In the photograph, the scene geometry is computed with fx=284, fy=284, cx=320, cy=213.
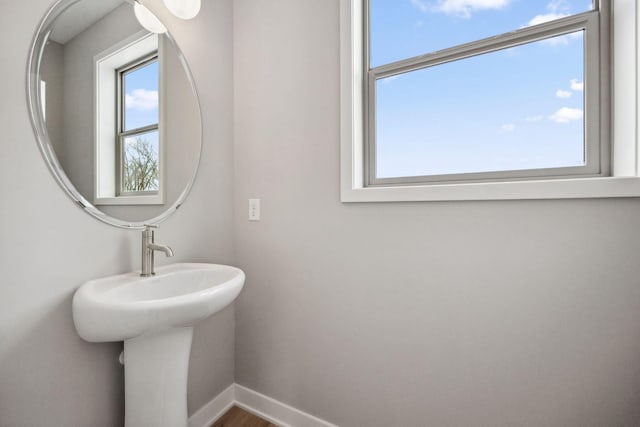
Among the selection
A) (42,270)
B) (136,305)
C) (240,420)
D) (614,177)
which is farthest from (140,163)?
(614,177)

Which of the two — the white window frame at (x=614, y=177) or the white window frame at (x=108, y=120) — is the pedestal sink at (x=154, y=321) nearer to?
the white window frame at (x=108, y=120)

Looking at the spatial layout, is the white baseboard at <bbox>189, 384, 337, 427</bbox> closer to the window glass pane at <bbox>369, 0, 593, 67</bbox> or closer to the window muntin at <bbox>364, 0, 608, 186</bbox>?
the window muntin at <bbox>364, 0, 608, 186</bbox>

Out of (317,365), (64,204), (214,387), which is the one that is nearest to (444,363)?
(317,365)

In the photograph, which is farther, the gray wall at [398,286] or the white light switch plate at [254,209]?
the white light switch plate at [254,209]

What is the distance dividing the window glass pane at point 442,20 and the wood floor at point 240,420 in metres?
1.84

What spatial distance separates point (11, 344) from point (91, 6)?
117cm

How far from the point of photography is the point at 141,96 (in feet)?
3.91

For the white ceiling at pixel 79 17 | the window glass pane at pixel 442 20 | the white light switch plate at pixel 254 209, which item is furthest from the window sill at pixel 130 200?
the window glass pane at pixel 442 20

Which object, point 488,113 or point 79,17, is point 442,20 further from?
point 79,17

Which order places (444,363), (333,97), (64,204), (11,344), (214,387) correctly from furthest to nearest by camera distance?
(214,387) → (333,97) → (444,363) → (64,204) → (11,344)

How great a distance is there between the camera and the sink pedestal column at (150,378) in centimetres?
99

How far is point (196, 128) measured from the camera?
138 cm

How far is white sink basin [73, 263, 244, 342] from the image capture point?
0.81m

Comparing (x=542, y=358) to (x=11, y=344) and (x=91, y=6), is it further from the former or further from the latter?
(x=91, y=6)
